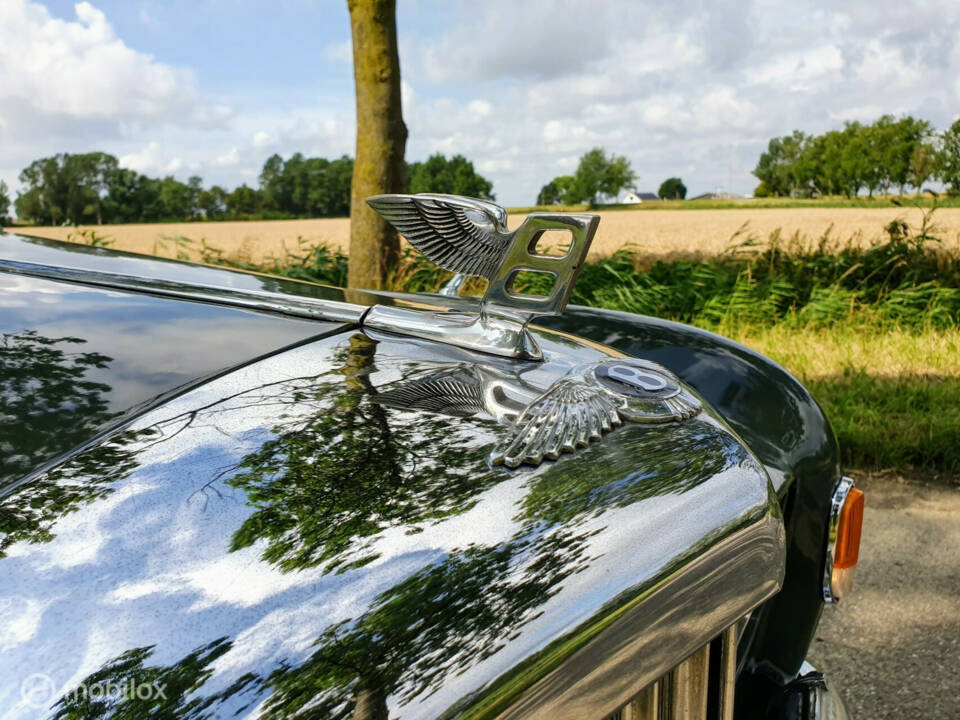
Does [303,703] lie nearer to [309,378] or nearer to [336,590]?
[336,590]

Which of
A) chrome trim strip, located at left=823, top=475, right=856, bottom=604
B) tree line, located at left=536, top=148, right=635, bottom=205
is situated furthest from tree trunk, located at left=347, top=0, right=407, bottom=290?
tree line, located at left=536, top=148, right=635, bottom=205

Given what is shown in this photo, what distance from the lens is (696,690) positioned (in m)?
0.96

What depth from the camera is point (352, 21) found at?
18.1ft

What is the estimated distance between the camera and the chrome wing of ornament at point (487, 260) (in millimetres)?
1157

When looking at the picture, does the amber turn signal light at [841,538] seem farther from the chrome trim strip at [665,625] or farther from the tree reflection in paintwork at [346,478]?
the tree reflection in paintwork at [346,478]

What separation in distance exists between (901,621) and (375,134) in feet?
14.1

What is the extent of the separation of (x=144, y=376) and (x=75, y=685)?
1.61 feet

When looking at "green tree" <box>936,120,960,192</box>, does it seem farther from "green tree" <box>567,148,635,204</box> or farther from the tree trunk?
"green tree" <box>567,148,635,204</box>

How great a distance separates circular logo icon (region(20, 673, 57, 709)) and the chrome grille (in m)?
0.49

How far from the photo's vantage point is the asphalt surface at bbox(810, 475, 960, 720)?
2.33 meters

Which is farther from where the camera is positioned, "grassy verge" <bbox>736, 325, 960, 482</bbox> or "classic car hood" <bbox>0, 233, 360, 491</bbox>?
"grassy verge" <bbox>736, 325, 960, 482</bbox>

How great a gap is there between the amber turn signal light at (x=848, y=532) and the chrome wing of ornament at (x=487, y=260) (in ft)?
2.47

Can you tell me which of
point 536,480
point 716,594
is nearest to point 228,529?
point 536,480

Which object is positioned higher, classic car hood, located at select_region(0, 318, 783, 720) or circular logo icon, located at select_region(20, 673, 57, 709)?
classic car hood, located at select_region(0, 318, 783, 720)
